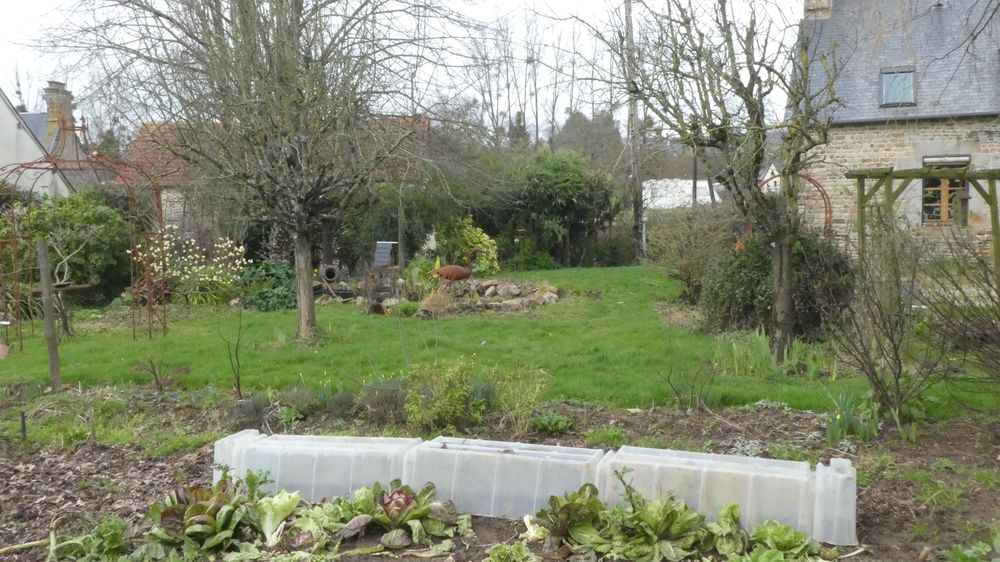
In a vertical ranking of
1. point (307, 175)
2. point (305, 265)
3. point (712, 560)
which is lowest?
point (712, 560)

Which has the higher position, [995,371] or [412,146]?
[412,146]

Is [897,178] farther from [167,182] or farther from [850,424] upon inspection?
[167,182]

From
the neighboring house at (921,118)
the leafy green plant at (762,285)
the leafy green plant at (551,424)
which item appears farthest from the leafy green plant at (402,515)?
the neighboring house at (921,118)

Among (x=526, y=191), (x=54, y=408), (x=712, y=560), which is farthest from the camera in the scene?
(x=526, y=191)

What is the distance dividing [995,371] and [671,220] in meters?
9.55

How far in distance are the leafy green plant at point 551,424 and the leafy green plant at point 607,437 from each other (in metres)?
0.17

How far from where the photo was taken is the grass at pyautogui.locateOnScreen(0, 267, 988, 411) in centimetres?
695

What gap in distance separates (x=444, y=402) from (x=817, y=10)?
6.28m

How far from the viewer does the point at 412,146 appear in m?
11.0

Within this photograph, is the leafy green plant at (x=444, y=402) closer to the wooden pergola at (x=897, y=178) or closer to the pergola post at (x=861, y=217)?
the pergola post at (x=861, y=217)

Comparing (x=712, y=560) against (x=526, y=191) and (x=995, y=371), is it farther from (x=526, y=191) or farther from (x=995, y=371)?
(x=526, y=191)

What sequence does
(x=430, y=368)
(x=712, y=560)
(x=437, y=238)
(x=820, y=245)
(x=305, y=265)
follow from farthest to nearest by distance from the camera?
1. (x=437, y=238)
2. (x=305, y=265)
3. (x=820, y=245)
4. (x=430, y=368)
5. (x=712, y=560)

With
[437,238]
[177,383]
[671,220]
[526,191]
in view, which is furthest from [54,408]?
[526,191]

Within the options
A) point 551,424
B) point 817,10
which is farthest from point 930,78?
point 551,424
